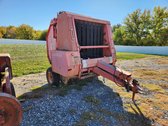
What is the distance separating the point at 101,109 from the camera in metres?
3.70

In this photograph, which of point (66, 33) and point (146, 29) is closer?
point (66, 33)

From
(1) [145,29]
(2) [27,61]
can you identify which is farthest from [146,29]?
(2) [27,61]

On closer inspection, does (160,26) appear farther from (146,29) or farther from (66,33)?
(66,33)

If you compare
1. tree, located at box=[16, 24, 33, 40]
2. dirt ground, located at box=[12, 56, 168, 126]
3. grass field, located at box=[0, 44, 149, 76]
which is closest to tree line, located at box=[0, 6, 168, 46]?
grass field, located at box=[0, 44, 149, 76]

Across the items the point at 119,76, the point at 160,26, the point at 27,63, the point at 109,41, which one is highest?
the point at 160,26

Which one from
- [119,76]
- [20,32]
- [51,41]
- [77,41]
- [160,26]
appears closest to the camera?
[119,76]

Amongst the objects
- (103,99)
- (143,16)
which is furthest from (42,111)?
(143,16)

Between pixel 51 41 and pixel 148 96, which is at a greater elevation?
pixel 51 41

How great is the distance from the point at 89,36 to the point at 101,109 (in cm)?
230

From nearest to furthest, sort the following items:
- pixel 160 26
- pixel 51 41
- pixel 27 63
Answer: pixel 51 41, pixel 27 63, pixel 160 26

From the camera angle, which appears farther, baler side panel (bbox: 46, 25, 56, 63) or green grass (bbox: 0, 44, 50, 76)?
green grass (bbox: 0, 44, 50, 76)

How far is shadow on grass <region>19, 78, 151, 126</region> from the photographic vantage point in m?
3.23

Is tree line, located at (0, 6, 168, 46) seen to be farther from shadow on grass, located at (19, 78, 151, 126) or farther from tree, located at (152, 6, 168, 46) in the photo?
shadow on grass, located at (19, 78, 151, 126)

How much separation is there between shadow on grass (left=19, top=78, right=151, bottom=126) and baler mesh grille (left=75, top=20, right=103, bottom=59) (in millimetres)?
1041
